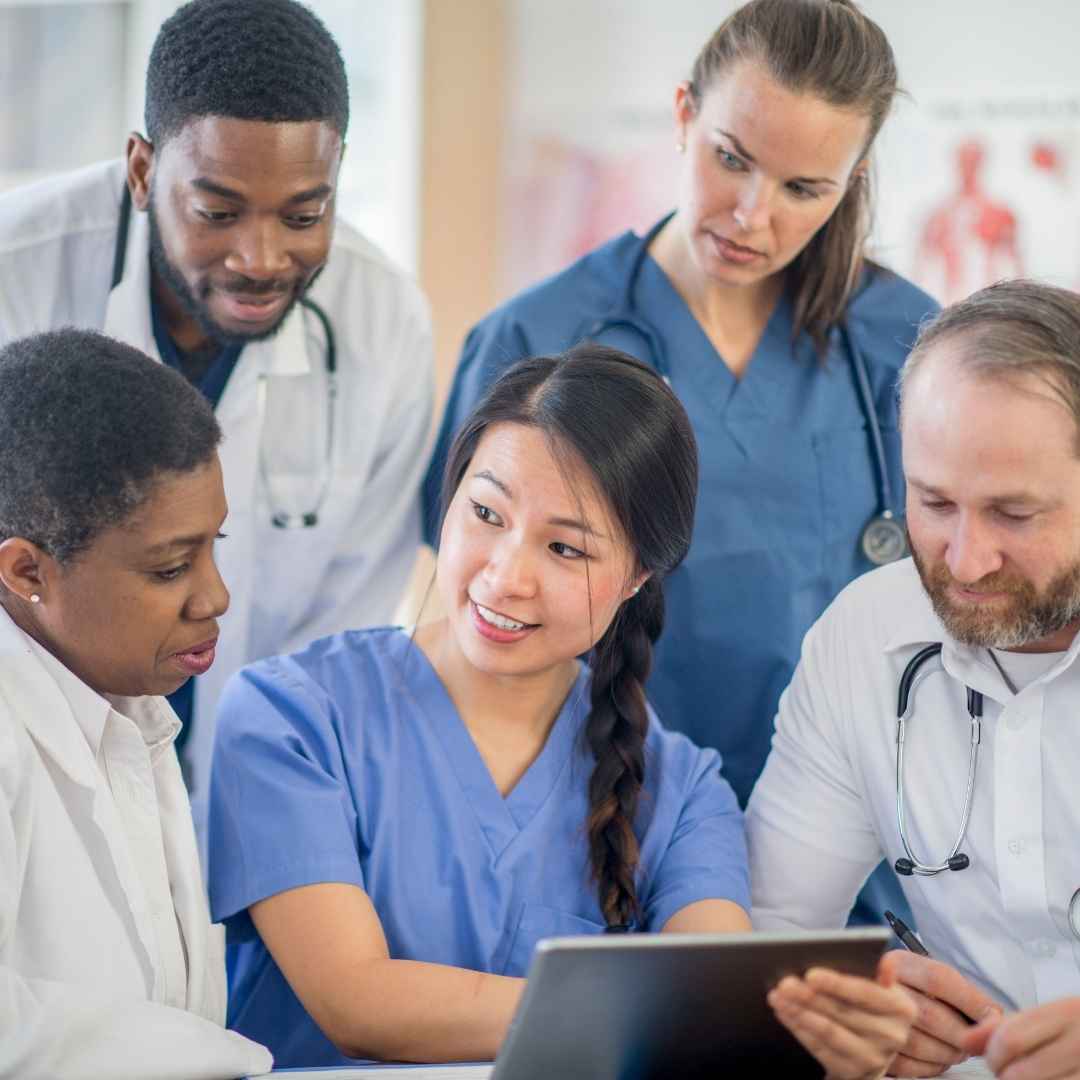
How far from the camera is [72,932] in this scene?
3.96ft

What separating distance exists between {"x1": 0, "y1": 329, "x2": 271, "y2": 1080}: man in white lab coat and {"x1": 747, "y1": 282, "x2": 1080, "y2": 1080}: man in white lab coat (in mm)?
617

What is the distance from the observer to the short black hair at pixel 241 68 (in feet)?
5.24

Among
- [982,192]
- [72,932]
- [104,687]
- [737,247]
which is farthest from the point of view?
[982,192]

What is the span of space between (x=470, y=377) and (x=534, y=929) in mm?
770

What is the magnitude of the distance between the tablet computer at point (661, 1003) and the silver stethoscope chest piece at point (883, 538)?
88 cm

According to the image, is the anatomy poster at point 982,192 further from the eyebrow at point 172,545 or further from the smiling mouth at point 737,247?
the eyebrow at point 172,545

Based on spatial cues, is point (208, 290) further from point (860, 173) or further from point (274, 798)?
point (860, 173)

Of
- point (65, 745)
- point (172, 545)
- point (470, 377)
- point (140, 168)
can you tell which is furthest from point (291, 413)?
point (65, 745)

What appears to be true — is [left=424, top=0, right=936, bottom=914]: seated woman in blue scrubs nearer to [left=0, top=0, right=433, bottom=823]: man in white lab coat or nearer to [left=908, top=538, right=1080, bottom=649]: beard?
[left=0, top=0, right=433, bottom=823]: man in white lab coat

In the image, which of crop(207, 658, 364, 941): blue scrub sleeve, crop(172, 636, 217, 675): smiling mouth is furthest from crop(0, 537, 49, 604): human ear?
crop(207, 658, 364, 941): blue scrub sleeve

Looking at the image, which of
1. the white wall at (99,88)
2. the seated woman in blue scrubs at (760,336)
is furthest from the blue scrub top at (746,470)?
the white wall at (99,88)

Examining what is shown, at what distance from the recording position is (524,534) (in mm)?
1496

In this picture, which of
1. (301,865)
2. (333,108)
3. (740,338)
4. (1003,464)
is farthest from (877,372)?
(301,865)

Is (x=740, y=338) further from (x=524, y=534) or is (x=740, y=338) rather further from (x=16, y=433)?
(x=16, y=433)
